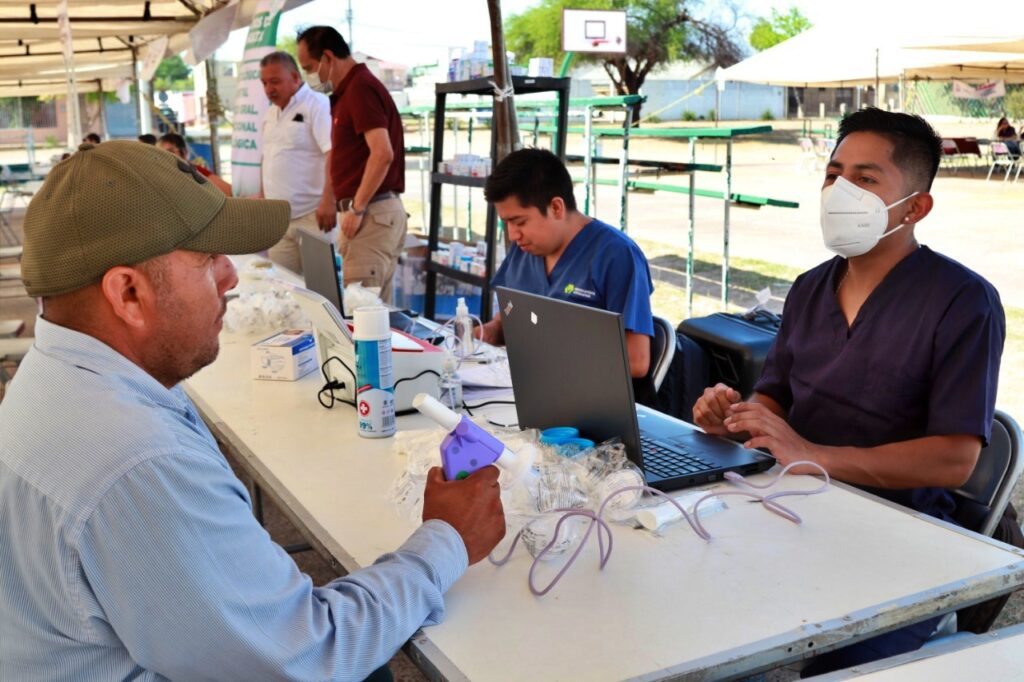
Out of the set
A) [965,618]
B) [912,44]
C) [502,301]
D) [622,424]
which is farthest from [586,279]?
[912,44]

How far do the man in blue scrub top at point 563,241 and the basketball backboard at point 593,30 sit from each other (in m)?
4.85

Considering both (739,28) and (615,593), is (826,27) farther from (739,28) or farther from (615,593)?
(739,28)

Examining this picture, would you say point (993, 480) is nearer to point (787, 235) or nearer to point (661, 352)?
point (661, 352)

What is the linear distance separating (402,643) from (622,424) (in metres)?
0.66

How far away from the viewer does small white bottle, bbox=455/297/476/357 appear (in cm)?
290

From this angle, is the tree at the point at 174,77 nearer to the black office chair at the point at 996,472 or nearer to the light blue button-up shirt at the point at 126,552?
the black office chair at the point at 996,472

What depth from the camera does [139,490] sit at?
41.6 inches

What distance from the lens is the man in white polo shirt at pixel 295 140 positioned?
5539mm

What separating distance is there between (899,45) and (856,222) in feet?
28.9

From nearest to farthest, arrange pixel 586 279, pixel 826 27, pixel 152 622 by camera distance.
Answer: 1. pixel 152 622
2. pixel 586 279
3. pixel 826 27

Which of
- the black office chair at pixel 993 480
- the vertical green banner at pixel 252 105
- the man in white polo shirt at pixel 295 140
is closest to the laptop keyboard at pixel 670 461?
the black office chair at pixel 993 480

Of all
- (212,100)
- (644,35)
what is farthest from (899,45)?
(644,35)

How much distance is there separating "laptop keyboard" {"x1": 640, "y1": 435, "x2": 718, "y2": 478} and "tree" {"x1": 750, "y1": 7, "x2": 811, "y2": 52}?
113ft

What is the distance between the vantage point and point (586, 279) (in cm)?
295
